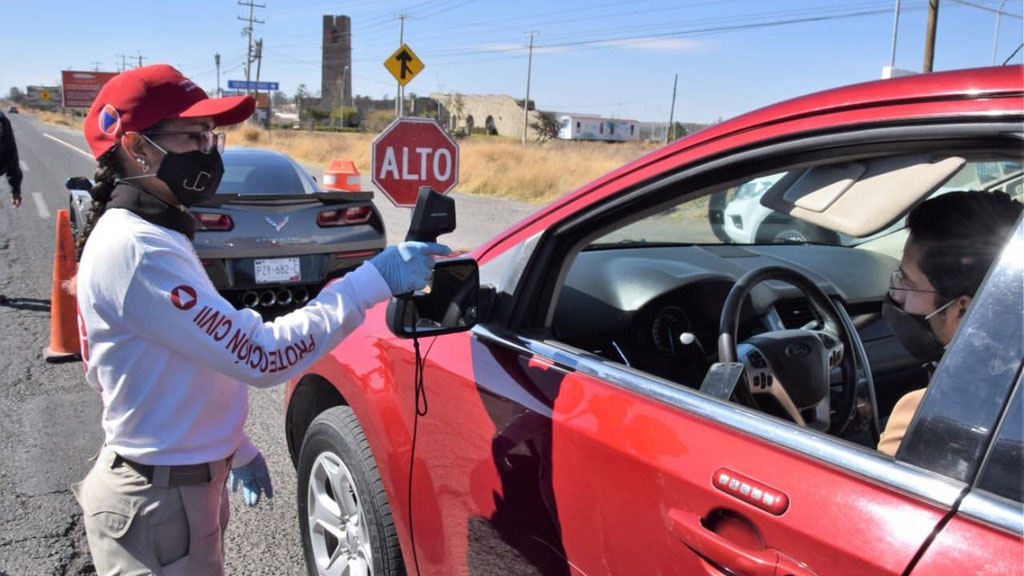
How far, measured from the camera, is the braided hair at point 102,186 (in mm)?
1798

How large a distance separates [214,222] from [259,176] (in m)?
1.09

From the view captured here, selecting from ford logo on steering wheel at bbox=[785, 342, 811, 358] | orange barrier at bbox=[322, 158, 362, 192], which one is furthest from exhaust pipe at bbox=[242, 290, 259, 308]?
ford logo on steering wheel at bbox=[785, 342, 811, 358]

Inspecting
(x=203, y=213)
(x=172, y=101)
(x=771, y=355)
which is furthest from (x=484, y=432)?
Result: (x=203, y=213)

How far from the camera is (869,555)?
1067mm

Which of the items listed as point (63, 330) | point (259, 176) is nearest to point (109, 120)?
point (63, 330)

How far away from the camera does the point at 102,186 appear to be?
1869 mm

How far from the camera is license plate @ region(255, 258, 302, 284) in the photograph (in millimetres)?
6266

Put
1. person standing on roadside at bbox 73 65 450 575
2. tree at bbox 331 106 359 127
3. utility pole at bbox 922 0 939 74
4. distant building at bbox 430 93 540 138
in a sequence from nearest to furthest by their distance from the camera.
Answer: person standing on roadside at bbox 73 65 450 575
utility pole at bbox 922 0 939 74
distant building at bbox 430 93 540 138
tree at bbox 331 106 359 127

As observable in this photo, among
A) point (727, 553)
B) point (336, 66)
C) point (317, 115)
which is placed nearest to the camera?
point (727, 553)

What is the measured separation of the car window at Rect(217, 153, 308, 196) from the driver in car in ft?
19.7

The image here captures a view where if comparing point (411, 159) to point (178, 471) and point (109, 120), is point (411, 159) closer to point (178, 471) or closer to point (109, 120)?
point (109, 120)

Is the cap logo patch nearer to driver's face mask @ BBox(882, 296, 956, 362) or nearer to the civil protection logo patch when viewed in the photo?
the civil protection logo patch

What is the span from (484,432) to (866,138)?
1.08 m

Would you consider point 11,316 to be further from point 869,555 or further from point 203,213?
point 869,555
